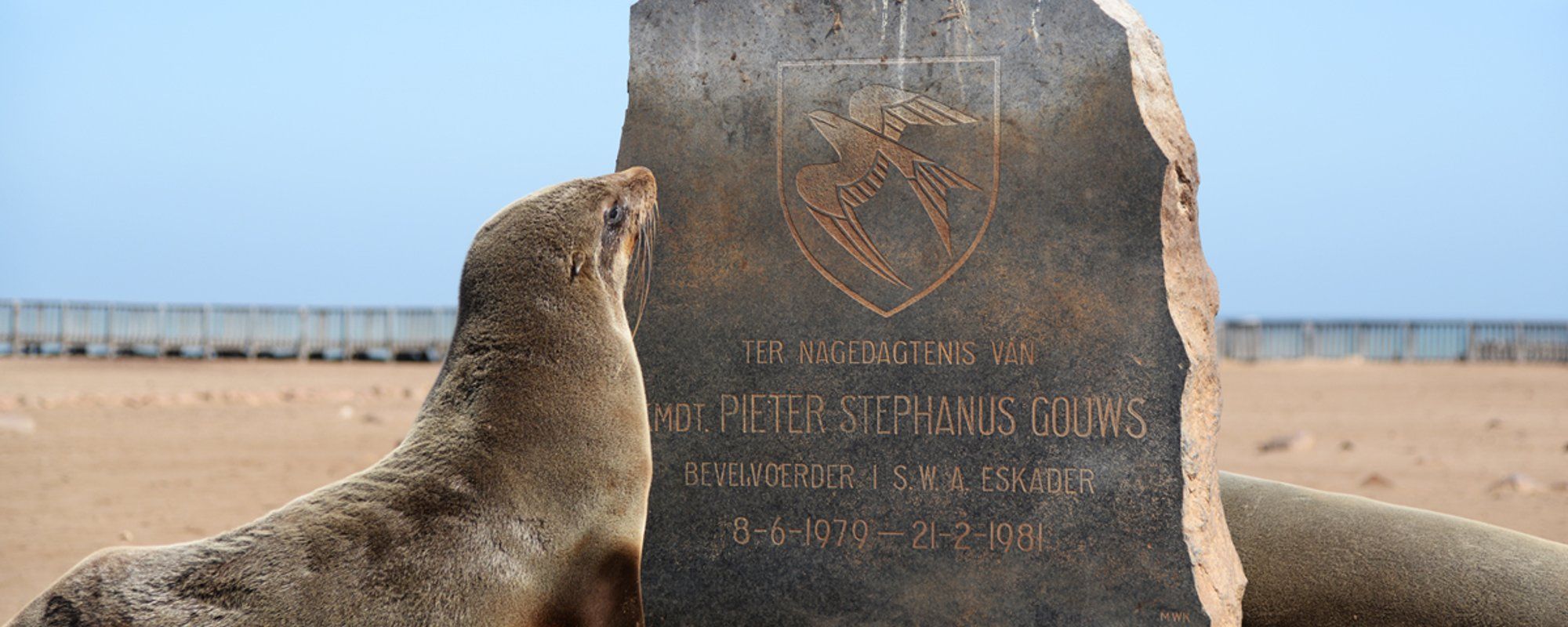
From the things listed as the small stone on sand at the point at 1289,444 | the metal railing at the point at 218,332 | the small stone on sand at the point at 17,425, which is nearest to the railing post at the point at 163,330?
the metal railing at the point at 218,332

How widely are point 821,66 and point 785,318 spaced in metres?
1.13

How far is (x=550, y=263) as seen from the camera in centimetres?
468

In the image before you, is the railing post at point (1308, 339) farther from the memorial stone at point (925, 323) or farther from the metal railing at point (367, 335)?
the memorial stone at point (925, 323)

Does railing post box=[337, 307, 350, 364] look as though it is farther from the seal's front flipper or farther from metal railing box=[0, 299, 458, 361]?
the seal's front flipper

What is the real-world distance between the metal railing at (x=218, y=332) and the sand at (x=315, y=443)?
3.89 meters


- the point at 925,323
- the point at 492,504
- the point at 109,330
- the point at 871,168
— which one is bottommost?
the point at 109,330

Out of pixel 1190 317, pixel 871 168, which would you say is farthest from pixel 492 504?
pixel 1190 317

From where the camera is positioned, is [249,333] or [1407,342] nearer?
[1407,342]

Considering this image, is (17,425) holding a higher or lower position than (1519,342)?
lower

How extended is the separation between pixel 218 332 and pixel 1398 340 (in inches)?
1130

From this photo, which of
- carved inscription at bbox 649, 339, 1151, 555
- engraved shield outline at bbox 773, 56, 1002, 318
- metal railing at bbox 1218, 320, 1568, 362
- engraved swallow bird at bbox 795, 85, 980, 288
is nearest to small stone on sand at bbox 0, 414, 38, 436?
carved inscription at bbox 649, 339, 1151, 555

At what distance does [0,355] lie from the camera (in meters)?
31.3

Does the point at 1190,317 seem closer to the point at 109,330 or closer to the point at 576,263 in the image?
the point at 576,263

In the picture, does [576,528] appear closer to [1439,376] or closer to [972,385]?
[972,385]
